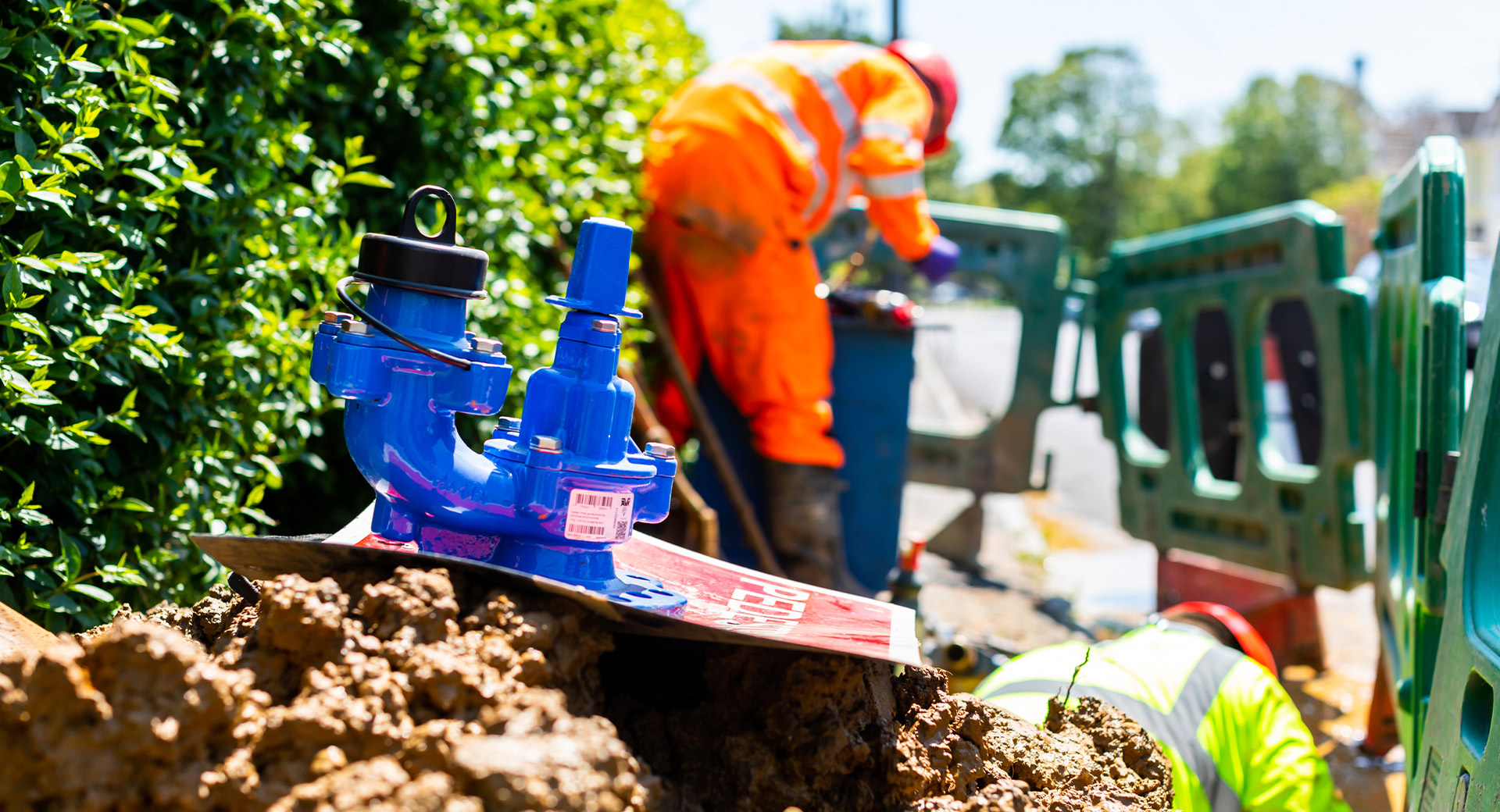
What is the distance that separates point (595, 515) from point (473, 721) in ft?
1.27

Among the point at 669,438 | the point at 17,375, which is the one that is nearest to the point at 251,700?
the point at 17,375

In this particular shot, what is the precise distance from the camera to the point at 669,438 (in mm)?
4336

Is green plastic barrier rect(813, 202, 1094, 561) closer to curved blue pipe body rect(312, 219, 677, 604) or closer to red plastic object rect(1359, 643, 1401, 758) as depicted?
red plastic object rect(1359, 643, 1401, 758)

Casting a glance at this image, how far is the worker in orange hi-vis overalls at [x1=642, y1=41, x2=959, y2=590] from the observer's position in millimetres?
4047

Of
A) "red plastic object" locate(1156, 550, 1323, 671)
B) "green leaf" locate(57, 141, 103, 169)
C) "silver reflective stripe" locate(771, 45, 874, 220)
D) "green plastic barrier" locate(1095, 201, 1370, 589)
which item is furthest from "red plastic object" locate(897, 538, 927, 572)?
"green leaf" locate(57, 141, 103, 169)

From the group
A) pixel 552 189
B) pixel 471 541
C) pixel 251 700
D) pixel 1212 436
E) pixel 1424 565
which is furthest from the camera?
pixel 1212 436

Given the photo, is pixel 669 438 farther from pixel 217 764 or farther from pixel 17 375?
pixel 217 764

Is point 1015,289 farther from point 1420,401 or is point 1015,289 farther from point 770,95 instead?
point 1420,401

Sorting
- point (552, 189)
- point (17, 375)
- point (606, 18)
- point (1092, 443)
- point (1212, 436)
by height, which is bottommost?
point (1092, 443)

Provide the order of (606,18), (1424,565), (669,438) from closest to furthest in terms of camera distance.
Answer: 1. (1424,565)
2. (606,18)
3. (669,438)

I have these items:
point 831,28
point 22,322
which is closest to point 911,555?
point 22,322

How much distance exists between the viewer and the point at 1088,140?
6950 cm

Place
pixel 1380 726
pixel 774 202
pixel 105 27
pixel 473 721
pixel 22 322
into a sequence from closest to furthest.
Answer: pixel 473 721 → pixel 22 322 → pixel 105 27 → pixel 1380 726 → pixel 774 202

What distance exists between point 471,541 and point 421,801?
0.57 meters
